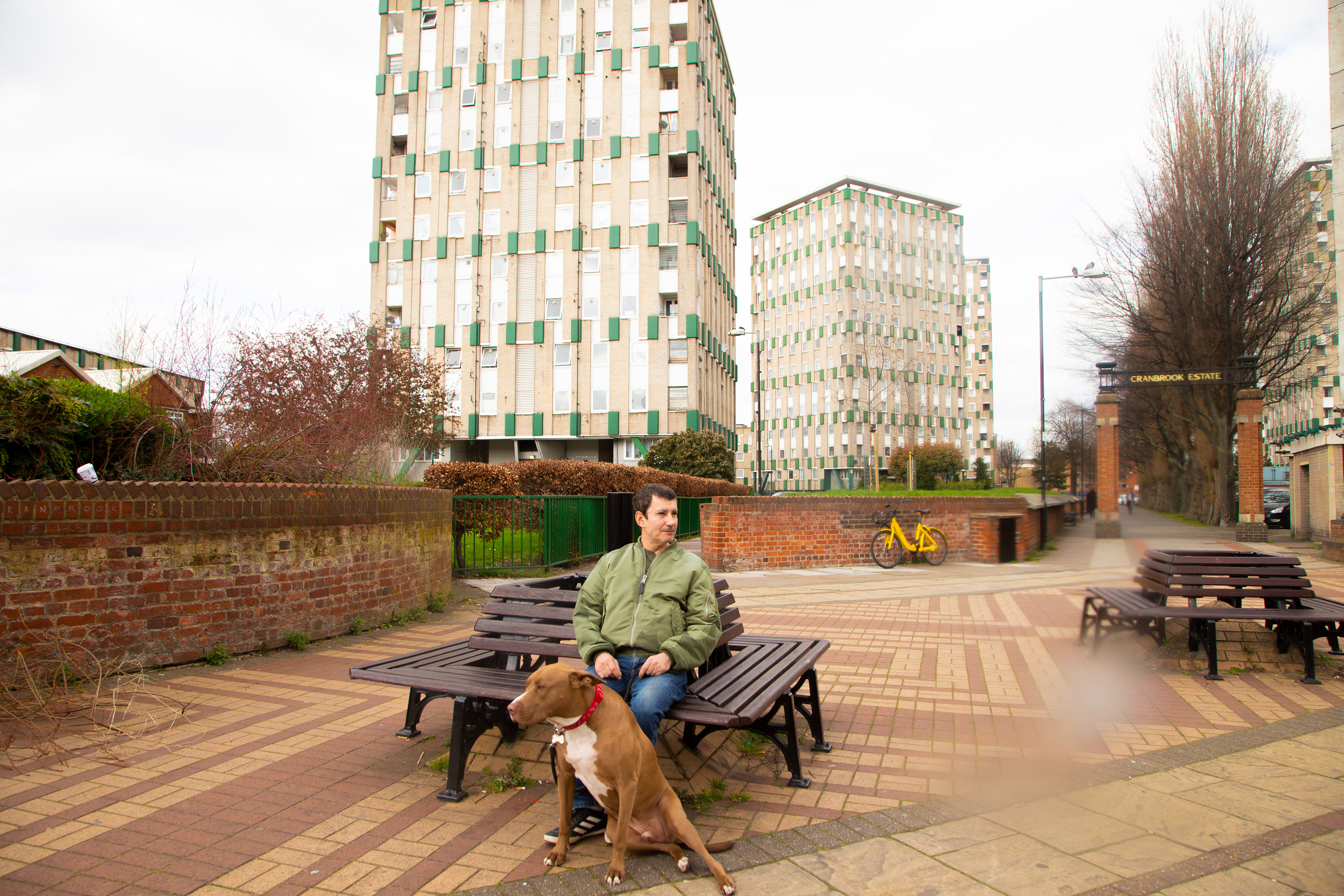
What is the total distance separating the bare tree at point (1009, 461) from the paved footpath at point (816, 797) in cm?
6967

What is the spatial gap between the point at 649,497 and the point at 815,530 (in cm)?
1176

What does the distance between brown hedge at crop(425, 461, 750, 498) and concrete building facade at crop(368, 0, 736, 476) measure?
14036 mm

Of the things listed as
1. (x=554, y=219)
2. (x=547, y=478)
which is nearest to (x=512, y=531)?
(x=547, y=478)

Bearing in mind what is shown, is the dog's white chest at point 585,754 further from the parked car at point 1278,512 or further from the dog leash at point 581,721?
the parked car at point 1278,512

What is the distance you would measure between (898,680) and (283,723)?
424 centimetres

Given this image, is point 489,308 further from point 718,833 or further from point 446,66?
point 718,833

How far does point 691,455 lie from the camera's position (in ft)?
100

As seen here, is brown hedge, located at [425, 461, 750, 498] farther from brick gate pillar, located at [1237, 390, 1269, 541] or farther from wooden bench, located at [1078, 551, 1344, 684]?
brick gate pillar, located at [1237, 390, 1269, 541]

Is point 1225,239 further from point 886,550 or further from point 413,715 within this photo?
point 413,715

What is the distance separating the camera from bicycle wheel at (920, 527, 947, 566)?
15320mm

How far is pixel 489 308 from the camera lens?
38750 mm

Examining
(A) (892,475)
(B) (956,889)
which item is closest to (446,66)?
(A) (892,475)

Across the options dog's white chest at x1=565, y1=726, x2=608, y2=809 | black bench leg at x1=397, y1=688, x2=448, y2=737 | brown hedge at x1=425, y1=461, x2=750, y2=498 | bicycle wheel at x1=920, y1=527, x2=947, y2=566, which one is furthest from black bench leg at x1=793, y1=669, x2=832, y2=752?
bicycle wheel at x1=920, y1=527, x2=947, y2=566


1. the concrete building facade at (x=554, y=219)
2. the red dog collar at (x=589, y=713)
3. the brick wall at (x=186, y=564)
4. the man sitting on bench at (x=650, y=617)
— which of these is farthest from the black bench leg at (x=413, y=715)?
the concrete building facade at (x=554, y=219)
